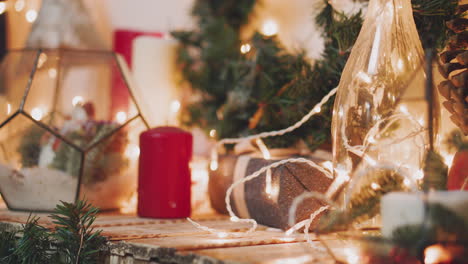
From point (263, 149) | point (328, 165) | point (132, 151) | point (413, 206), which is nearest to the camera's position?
point (413, 206)

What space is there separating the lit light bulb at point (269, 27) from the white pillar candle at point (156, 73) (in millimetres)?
212

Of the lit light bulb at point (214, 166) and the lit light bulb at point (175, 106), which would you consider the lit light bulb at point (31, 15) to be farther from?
the lit light bulb at point (214, 166)

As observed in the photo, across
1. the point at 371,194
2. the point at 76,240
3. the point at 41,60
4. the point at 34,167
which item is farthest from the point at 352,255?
the point at 41,60

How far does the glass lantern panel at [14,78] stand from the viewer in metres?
0.78

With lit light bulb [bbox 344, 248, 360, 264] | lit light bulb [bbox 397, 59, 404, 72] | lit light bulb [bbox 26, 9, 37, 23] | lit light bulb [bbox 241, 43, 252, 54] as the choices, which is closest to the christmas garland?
lit light bulb [bbox 241, 43, 252, 54]

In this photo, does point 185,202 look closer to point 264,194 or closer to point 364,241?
point 264,194

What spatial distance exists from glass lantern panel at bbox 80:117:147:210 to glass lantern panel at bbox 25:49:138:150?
2 cm

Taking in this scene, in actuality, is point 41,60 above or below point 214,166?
above

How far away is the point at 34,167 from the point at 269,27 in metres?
0.55

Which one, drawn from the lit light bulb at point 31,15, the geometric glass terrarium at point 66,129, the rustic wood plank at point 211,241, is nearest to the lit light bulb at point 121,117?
the geometric glass terrarium at point 66,129

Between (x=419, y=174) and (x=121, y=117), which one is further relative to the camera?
(x=121, y=117)

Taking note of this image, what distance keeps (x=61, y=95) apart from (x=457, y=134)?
2.27 feet

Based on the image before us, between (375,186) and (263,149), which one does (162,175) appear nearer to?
(263,149)

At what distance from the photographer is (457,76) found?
0.54m
